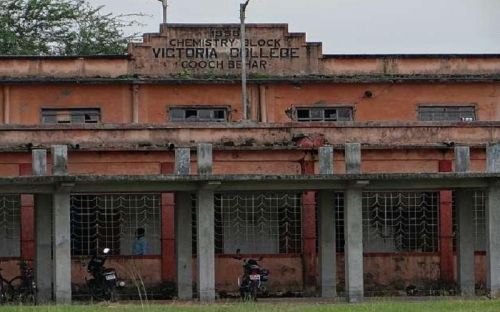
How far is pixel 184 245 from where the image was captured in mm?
35656

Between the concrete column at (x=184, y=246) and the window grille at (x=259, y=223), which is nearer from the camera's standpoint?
the concrete column at (x=184, y=246)

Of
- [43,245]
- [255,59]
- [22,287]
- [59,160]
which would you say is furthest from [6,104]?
[59,160]

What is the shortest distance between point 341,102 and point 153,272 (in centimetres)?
815

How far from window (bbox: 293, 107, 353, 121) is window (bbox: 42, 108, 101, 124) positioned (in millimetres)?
5328

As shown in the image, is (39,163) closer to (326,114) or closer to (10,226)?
(10,226)

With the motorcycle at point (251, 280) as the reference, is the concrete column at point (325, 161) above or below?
above

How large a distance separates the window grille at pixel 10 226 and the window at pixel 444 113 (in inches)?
459

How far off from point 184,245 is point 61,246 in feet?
11.1

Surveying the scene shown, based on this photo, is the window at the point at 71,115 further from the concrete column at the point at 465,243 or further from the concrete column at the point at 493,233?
the concrete column at the point at 493,233

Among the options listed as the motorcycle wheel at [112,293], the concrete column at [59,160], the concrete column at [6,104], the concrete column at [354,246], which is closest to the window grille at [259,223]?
the motorcycle wheel at [112,293]

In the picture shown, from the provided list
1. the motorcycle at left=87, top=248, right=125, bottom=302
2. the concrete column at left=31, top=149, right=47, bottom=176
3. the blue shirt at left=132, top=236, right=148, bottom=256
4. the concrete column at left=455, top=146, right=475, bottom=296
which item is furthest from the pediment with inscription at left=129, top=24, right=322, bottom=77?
the concrete column at left=31, top=149, right=47, bottom=176

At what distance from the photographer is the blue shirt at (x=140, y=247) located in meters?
38.4

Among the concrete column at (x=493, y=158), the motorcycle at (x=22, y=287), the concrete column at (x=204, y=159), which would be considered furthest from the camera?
the motorcycle at (x=22, y=287)

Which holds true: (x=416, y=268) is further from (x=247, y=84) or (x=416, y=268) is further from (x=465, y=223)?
(x=247, y=84)
